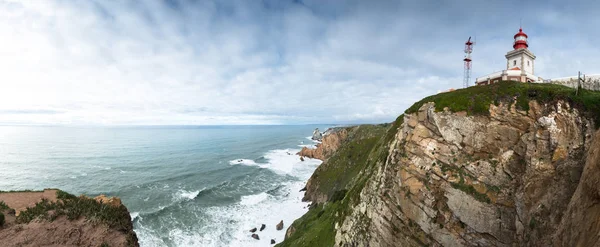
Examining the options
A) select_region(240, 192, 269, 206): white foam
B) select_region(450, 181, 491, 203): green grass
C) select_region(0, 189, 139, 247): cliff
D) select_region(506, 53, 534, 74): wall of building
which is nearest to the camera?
select_region(0, 189, 139, 247): cliff

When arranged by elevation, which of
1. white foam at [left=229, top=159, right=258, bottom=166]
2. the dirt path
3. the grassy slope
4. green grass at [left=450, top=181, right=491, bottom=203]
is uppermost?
green grass at [left=450, top=181, right=491, bottom=203]

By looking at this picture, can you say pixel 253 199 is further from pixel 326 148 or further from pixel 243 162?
pixel 326 148

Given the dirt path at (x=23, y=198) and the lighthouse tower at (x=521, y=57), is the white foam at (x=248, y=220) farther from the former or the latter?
the lighthouse tower at (x=521, y=57)

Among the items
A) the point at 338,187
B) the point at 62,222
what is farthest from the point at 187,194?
the point at 62,222

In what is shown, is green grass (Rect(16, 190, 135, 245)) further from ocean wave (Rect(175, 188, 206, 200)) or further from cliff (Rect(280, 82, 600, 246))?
ocean wave (Rect(175, 188, 206, 200))

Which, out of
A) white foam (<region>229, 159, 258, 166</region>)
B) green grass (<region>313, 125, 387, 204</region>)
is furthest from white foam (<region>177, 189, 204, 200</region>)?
white foam (<region>229, 159, 258, 166</region>)

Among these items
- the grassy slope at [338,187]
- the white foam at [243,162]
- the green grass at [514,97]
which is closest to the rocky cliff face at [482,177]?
the green grass at [514,97]
